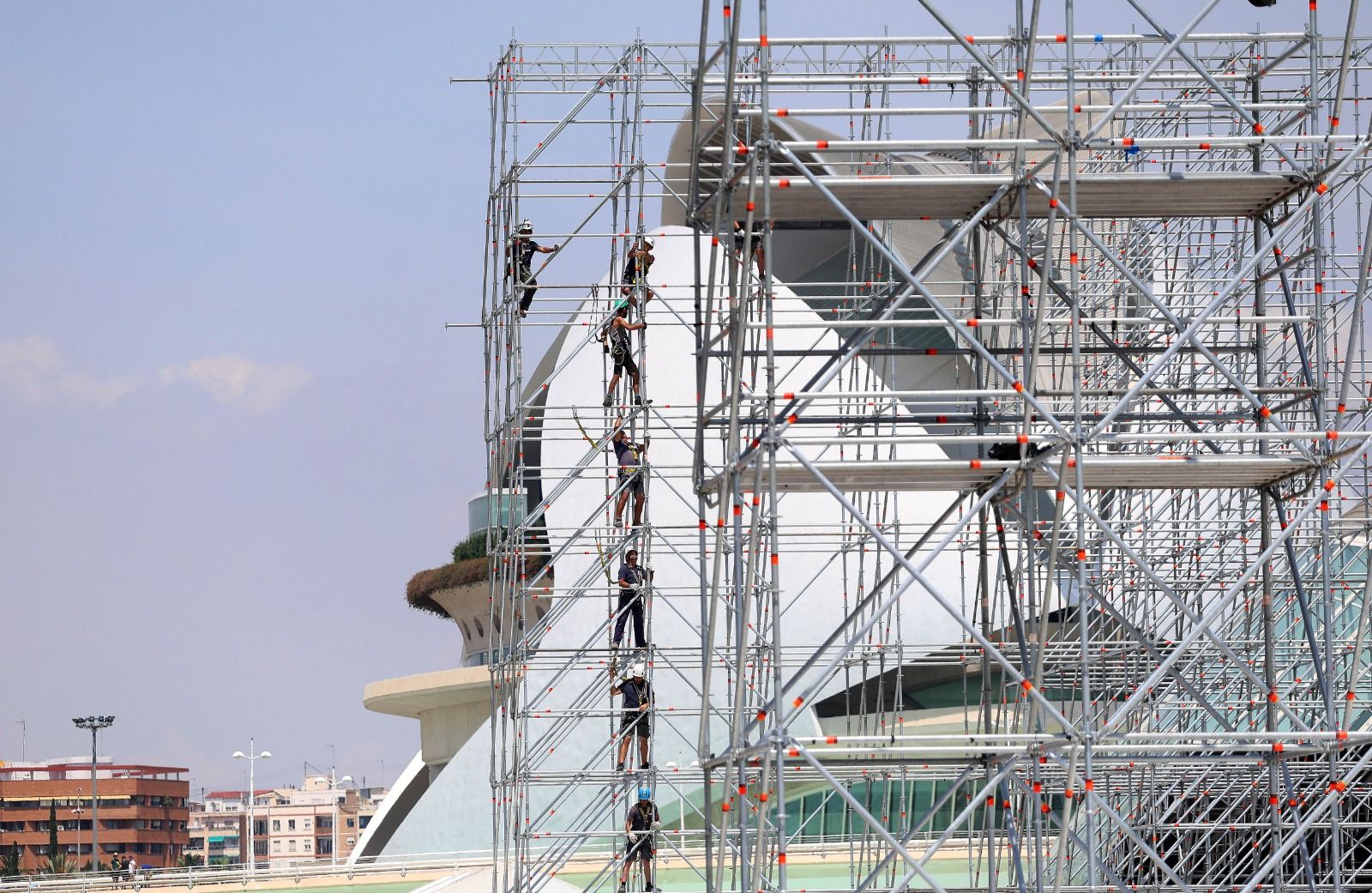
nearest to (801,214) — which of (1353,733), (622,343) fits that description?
(1353,733)

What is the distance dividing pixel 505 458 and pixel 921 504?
908cm

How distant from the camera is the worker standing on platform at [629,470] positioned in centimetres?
1716

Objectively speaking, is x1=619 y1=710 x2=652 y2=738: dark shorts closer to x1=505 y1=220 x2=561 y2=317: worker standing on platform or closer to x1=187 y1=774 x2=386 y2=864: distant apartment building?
x1=505 y1=220 x2=561 y2=317: worker standing on platform

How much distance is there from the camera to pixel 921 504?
25656 mm

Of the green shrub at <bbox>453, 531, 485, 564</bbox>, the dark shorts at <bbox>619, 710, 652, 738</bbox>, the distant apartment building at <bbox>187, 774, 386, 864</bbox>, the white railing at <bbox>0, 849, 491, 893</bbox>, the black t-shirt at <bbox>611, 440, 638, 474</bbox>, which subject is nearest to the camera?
the dark shorts at <bbox>619, 710, 652, 738</bbox>

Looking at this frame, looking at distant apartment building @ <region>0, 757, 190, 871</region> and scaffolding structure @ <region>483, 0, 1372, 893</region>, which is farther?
distant apartment building @ <region>0, 757, 190, 871</region>

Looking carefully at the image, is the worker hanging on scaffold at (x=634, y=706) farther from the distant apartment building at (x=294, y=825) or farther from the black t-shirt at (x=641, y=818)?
the distant apartment building at (x=294, y=825)

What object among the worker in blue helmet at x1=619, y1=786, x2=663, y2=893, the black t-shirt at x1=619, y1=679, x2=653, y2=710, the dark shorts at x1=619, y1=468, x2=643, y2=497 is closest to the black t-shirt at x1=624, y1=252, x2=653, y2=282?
the dark shorts at x1=619, y1=468, x2=643, y2=497

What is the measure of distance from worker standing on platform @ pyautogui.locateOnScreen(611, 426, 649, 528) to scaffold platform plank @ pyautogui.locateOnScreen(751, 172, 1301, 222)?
6361mm

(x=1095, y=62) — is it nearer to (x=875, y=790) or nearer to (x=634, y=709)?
(x=634, y=709)

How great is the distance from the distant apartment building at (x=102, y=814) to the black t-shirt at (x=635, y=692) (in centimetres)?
6749

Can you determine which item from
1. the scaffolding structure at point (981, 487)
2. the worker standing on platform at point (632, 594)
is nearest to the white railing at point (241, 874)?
the scaffolding structure at point (981, 487)

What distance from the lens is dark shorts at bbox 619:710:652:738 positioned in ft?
55.0

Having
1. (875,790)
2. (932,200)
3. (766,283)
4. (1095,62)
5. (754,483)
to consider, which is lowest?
(875,790)
